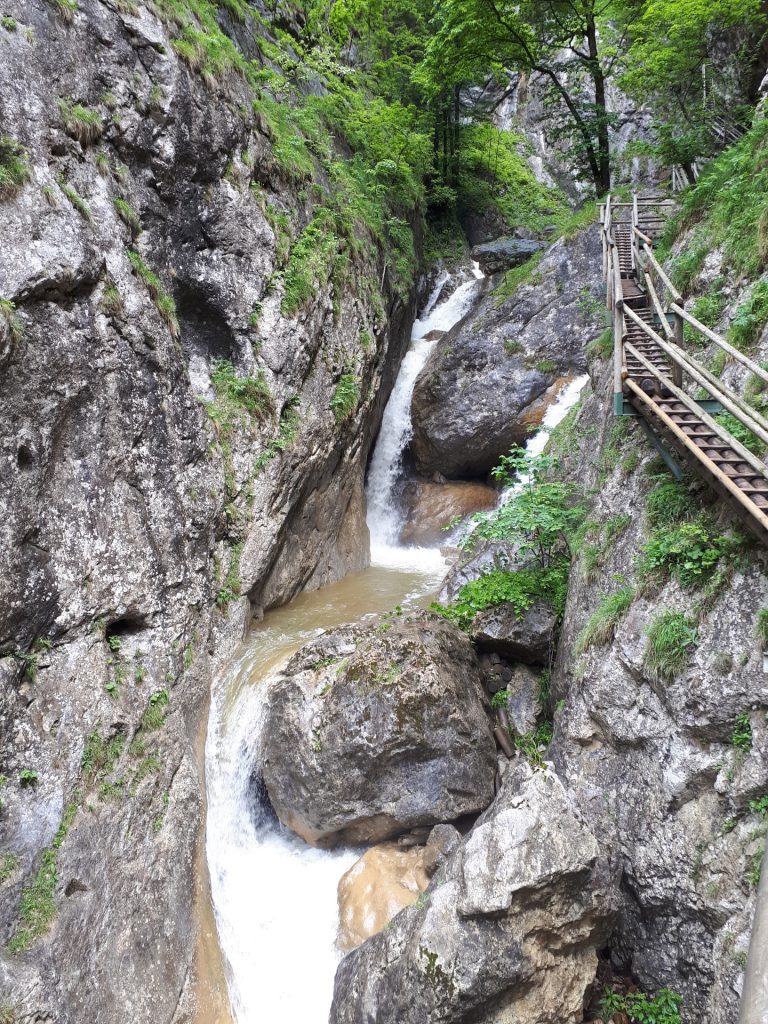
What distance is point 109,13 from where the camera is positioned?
902 centimetres

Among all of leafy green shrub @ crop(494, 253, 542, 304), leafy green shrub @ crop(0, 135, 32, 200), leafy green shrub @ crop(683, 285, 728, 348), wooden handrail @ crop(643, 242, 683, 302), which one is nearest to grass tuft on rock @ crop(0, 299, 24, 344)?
leafy green shrub @ crop(0, 135, 32, 200)

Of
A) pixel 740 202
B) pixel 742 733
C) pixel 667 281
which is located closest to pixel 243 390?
pixel 667 281

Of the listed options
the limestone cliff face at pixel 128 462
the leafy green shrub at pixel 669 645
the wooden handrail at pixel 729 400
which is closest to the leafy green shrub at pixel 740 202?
the wooden handrail at pixel 729 400

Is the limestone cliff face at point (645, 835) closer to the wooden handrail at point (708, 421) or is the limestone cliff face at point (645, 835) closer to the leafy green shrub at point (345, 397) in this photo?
the wooden handrail at point (708, 421)

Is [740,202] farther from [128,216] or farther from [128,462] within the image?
[128,462]

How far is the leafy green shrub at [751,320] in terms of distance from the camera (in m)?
6.71

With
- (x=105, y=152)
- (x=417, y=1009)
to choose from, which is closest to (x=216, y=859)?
(x=417, y=1009)

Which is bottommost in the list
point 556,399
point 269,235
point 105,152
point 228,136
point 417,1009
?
point 417,1009

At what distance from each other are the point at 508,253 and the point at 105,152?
13472 millimetres

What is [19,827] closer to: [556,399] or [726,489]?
[726,489]

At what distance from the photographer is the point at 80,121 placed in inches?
320

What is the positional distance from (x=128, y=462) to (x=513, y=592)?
19.3 ft

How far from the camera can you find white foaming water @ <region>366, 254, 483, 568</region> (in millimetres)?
15172

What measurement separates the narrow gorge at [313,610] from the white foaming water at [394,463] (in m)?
1.58
